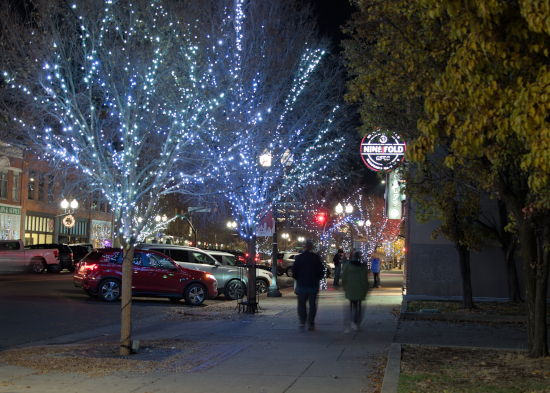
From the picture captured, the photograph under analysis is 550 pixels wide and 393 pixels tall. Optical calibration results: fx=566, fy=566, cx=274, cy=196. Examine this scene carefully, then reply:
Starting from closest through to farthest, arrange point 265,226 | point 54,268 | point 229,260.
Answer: point 265,226 < point 229,260 < point 54,268

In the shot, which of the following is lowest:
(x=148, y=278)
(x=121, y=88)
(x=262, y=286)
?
(x=262, y=286)

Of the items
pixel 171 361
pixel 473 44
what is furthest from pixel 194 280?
pixel 473 44

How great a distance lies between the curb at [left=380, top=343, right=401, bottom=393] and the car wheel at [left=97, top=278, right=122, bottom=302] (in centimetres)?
1111

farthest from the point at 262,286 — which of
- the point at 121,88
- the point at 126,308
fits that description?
the point at 126,308

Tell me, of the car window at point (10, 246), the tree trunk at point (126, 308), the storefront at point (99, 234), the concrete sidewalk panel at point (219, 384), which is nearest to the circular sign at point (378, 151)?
the tree trunk at point (126, 308)

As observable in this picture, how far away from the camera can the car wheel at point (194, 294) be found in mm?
17698

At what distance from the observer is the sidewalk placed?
6.80 meters

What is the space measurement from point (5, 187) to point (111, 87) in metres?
37.8

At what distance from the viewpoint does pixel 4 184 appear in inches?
1704

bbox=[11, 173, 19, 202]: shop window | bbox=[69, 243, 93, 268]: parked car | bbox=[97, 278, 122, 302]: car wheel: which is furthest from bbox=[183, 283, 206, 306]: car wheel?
bbox=[11, 173, 19, 202]: shop window

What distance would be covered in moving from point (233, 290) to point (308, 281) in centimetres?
888

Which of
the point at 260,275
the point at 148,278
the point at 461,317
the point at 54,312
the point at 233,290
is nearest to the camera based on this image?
the point at 461,317

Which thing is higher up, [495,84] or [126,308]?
[495,84]

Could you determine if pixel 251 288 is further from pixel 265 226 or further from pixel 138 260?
pixel 138 260
